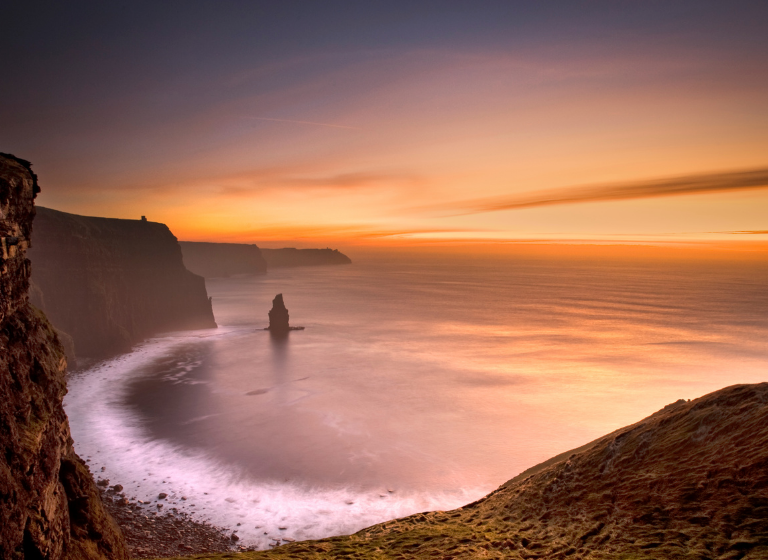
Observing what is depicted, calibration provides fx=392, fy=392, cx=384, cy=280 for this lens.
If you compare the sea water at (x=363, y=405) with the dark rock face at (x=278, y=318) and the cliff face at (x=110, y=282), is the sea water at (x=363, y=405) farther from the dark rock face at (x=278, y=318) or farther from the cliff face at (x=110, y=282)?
the cliff face at (x=110, y=282)

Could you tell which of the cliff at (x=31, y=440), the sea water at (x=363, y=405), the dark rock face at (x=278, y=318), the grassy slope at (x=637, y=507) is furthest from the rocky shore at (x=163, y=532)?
the dark rock face at (x=278, y=318)

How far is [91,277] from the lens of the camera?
56969 mm

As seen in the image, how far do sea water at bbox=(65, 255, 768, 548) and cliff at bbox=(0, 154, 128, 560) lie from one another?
34.3 feet

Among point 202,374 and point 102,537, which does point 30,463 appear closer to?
point 102,537

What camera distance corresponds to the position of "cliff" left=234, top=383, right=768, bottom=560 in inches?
300

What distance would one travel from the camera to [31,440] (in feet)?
32.3

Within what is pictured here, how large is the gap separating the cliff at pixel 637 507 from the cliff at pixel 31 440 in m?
5.08

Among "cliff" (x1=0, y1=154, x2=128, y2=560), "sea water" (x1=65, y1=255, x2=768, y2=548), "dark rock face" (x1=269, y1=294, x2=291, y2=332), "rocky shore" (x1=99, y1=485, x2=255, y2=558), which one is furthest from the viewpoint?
"dark rock face" (x1=269, y1=294, x2=291, y2=332)

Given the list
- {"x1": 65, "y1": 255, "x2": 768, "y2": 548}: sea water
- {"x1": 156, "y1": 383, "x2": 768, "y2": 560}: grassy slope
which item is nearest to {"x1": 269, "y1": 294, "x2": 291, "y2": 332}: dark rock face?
{"x1": 65, "y1": 255, "x2": 768, "y2": 548}: sea water

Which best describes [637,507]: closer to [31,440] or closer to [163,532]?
[31,440]

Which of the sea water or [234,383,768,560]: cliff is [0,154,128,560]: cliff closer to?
[234,383,768,560]: cliff

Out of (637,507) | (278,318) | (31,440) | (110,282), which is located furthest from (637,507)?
(278,318)

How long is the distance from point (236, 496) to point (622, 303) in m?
135

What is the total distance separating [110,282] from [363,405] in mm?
47615
